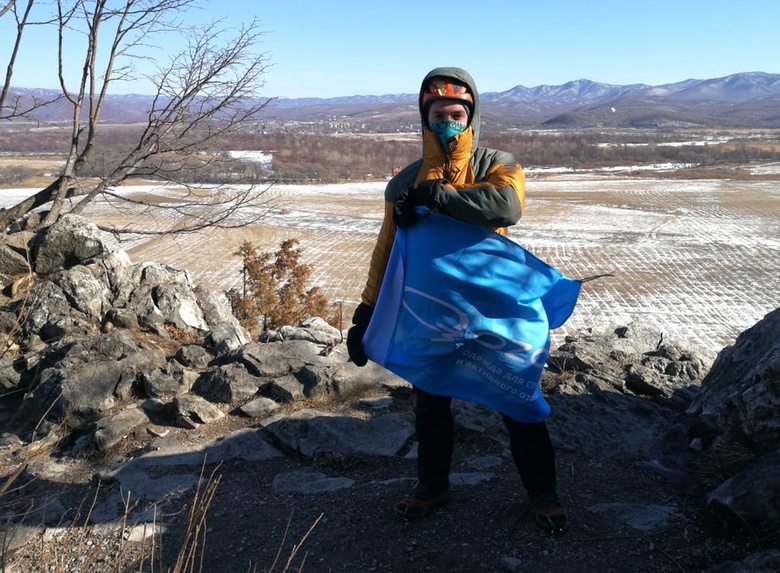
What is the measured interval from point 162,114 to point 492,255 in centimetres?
706

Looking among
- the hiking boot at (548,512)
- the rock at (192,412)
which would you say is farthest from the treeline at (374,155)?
the hiking boot at (548,512)

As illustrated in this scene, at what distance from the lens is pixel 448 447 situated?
3.27 metres

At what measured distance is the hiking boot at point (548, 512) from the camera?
3035mm

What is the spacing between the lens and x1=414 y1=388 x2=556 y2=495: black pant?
3.03 m

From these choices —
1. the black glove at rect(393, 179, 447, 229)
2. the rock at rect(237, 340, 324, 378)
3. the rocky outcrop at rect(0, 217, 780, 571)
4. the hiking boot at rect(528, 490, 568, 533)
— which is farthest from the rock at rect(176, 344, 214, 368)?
the hiking boot at rect(528, 490, 568, 533)

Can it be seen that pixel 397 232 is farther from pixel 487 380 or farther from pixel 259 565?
pixel 259 565

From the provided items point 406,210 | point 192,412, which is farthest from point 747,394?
point 192,412

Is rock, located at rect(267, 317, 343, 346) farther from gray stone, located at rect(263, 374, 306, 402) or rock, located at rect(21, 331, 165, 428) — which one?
rock, located at rect(21, 331, 165, 428)

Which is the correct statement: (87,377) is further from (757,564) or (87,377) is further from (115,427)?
(757,564)

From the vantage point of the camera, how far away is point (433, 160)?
2979 mm

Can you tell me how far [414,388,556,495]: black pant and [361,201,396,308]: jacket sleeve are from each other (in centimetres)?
50

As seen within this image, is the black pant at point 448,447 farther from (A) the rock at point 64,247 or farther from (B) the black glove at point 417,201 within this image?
(A) the rock at point 64,247

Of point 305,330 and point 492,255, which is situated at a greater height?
point 492,255

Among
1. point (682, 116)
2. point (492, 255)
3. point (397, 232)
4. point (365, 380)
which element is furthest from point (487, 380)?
point (682, 116)
